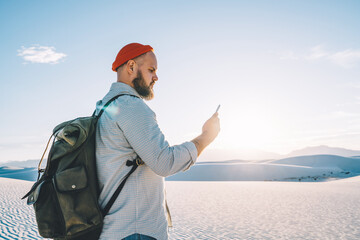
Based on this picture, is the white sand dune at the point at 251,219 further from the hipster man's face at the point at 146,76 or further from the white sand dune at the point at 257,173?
the white sand dune at the point at 257,173

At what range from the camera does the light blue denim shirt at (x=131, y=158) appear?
138 centimetres

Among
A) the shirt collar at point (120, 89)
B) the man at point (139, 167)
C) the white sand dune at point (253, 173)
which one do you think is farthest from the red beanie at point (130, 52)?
the white sand dune at point (253, 173)

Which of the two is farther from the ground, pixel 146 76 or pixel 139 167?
pixel 146 76

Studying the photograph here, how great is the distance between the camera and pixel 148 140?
139cm

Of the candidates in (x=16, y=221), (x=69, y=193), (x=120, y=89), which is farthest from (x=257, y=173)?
(x=69, y=193)

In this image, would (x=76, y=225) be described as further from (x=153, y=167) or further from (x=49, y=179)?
(x=153, y=167)

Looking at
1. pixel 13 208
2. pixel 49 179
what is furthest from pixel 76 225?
pixel 13 208

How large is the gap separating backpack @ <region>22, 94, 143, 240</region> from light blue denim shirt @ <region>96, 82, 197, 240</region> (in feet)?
0.20

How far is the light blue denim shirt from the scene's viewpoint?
54.4 inches

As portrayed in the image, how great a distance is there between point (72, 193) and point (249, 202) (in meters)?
14.2

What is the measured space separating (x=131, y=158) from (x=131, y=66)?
56 cm

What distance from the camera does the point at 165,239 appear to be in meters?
1.49

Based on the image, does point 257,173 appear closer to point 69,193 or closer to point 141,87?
point 141,87

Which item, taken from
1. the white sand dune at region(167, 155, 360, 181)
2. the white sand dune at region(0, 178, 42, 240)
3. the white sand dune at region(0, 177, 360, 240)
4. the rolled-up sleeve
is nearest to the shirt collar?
the rolled-up sleeve
